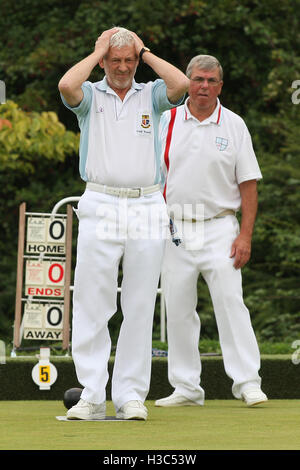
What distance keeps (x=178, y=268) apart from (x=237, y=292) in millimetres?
340

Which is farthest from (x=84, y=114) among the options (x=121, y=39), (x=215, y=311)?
(x=215, y=311)

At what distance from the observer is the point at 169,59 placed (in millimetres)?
14836

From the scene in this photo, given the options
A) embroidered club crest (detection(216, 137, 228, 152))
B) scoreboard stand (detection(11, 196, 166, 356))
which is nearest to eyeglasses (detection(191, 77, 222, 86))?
embroidered club crest (detection(216, 137, 228, 152))

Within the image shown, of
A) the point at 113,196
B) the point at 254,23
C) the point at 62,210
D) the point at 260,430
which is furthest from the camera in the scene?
the point at 254,23

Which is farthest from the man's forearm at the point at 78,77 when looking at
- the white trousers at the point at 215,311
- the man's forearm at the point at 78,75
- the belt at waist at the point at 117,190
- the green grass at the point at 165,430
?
the green grass at the point at 165,430

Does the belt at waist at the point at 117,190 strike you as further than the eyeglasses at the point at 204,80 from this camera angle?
No

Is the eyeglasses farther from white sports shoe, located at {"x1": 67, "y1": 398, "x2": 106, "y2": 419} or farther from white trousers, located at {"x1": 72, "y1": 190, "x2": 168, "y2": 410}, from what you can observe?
white sports shoe, located at {"x1": 67, "y1": 398, "x2": 106, "y2": 419}

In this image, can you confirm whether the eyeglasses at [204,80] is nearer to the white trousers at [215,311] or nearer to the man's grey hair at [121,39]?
the white trousers at [215,311]

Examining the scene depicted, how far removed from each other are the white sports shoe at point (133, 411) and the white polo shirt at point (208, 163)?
1291 mm

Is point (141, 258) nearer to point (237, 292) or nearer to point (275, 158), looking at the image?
point (237, 292)

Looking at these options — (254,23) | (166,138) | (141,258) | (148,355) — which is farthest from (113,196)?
(254,23)

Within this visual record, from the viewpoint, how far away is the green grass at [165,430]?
3.80m

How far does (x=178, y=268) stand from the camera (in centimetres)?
587

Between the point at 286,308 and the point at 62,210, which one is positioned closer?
the point at 286,308
